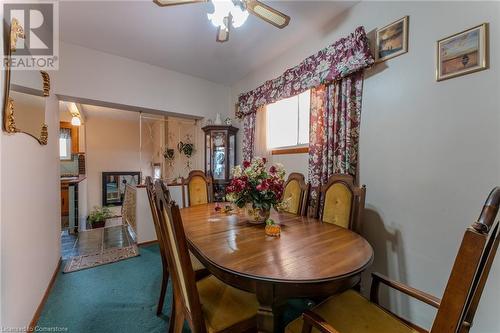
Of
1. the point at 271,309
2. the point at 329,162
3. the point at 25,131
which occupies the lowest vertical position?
the point at 271,309

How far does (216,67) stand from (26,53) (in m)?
2.15

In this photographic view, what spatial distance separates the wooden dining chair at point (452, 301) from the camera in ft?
1.74

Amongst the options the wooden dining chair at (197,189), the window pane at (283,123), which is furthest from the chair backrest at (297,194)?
the wooden dining chair at (197,189)

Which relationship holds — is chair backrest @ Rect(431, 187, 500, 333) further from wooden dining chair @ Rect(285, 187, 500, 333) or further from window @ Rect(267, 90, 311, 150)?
window @ Rect(267, 90, 311, 150)

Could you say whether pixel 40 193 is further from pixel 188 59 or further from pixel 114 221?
pixel 114 221

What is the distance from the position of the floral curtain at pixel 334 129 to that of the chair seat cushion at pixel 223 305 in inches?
51.2

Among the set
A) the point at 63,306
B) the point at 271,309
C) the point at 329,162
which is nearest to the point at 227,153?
the point at 329,162

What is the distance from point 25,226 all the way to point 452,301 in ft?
7.25

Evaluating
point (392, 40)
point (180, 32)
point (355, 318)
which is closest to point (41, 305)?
point (355, 318)

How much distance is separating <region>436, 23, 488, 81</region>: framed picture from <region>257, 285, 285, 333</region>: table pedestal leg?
1744mm

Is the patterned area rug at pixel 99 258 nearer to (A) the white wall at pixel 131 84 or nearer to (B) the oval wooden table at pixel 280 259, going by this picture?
(B) the oval wooden table at pixel 280 259

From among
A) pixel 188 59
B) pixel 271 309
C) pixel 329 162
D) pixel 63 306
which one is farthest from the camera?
pixel 188 59

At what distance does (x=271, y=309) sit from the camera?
92cm

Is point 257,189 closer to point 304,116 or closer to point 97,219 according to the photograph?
point 304,116
